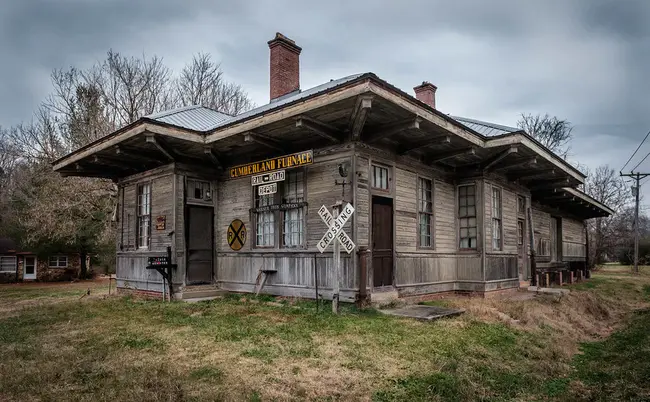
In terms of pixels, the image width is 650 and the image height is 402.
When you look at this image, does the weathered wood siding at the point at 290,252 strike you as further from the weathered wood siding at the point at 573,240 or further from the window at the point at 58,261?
the window at the point at 58,261

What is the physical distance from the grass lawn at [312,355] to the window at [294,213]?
155 centimetres

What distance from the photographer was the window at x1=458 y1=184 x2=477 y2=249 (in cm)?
1216

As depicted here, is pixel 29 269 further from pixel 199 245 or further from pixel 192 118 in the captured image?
pixel 192 118

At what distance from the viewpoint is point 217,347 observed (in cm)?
614

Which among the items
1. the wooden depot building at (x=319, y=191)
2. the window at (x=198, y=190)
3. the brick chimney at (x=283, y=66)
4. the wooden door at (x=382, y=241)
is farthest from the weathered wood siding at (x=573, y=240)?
the window at (x=198, y=190)

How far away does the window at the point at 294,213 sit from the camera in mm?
10344

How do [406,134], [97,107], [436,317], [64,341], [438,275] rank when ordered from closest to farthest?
[64,341]
[436,317]
[406,134]
[438,275]
[97,107]

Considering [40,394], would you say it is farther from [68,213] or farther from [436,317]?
[68,213]

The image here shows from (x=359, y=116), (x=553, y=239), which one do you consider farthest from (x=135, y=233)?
(x=553, y=239)

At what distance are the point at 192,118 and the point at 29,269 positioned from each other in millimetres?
20540

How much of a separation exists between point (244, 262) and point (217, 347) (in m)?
5.46

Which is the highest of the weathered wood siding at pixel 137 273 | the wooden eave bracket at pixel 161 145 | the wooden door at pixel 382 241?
the wooden eave bracket at pixel 161 145

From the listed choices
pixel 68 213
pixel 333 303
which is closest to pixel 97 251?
pixel 68 213

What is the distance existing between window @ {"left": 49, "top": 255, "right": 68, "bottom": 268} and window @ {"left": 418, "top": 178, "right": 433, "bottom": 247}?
23998 millimetres
